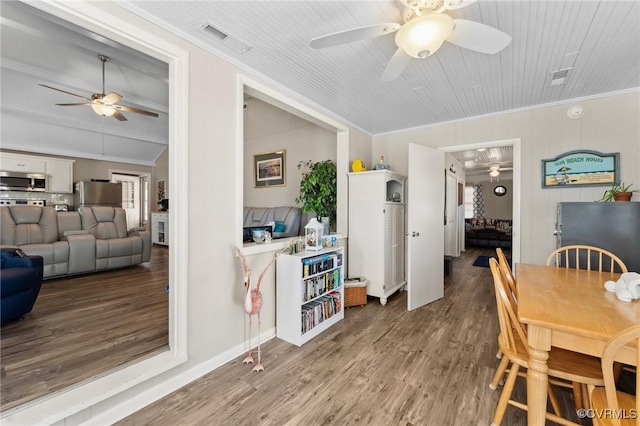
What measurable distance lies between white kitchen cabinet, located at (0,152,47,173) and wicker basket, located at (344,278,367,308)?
6.86 m

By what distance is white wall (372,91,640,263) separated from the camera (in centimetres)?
→ 276

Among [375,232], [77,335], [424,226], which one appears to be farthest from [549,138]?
[77,335]

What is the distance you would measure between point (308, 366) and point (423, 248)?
2.08 metres

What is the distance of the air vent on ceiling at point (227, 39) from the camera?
1.79 metres

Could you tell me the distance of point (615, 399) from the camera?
0.96 metres

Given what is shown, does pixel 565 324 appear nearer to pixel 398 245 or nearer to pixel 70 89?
pixel 398 245

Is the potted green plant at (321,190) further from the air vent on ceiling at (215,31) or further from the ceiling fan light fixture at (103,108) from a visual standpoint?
the ceiling fan light fixture at (103,108)

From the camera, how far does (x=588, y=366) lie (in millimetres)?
1344

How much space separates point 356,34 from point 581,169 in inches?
124

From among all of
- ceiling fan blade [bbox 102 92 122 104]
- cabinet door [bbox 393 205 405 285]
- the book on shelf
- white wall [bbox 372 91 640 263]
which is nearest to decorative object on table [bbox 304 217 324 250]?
the book on shelf

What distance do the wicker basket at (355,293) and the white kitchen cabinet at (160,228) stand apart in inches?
227

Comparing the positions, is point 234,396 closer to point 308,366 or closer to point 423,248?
point 308,366

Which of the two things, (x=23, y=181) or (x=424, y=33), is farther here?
(x=23, y=181)

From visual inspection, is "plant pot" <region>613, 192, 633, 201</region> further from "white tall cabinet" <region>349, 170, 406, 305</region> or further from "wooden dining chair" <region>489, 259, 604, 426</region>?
"white tall cabinet" <region>349, 170, 406, 305</region>
